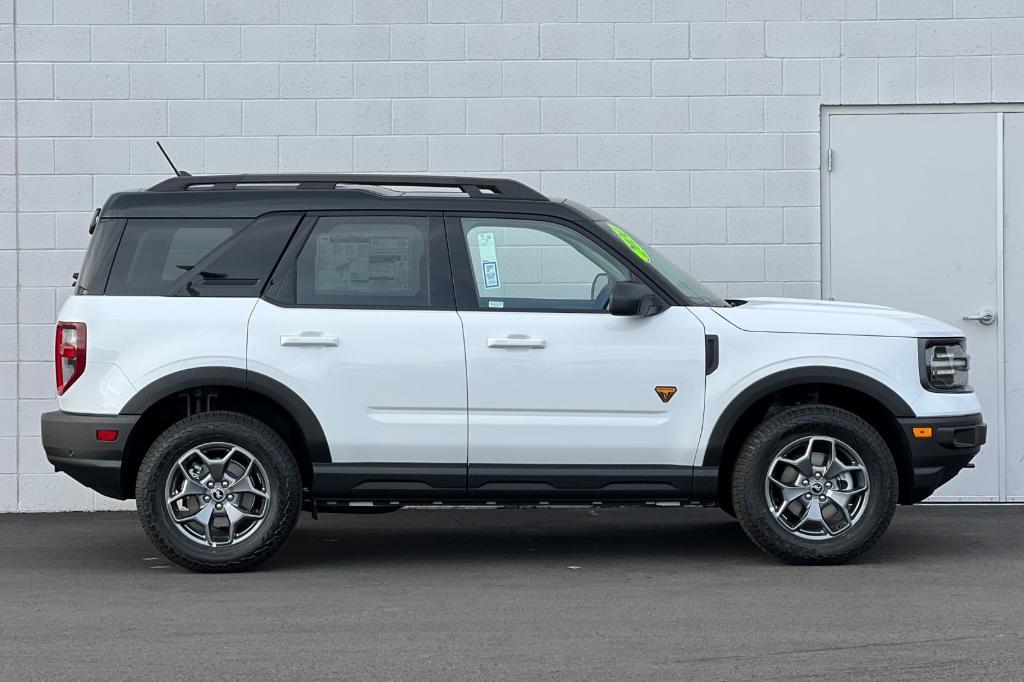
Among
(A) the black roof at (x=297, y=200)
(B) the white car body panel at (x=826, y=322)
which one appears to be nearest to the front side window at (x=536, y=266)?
(A) the black roof at (x=297, y=200)

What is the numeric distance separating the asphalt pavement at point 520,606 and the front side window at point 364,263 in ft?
4.53

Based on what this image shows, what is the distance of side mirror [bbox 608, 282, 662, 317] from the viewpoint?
7.42 meters

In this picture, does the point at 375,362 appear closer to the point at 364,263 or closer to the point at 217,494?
the point at 364,263

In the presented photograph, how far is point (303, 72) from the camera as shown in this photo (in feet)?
33.9

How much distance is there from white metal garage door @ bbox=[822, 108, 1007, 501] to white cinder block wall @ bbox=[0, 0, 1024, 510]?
0.33 m

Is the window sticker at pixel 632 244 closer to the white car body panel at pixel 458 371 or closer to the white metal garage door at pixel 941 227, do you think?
the white car body panel at pixel 458 371

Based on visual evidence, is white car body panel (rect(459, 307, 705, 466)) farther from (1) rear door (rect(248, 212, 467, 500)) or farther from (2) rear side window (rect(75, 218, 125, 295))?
(2) rear side window (rect(75, 218, 125, 295))

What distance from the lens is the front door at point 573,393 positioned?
7504mm

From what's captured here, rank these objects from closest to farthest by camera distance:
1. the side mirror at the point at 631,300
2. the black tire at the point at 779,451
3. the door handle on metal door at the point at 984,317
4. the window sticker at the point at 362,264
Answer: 1. the side mirror at the point at 631,300
2. the black tire at the point at 779,451
3. the window sticker at the point at 362,264
4. the door handle on metal door at the point at 984,317

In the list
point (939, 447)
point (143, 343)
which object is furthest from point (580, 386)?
point (143, 343)

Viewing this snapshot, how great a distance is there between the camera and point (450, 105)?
10344 millimetres

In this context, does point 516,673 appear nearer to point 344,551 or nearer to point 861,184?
point 344,551

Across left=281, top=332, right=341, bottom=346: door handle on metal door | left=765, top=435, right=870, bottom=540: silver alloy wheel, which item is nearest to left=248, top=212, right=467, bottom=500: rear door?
left=281, top=332, right=341, bottom=346: door handle on metal door

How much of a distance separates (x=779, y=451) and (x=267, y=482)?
8.24 feet
